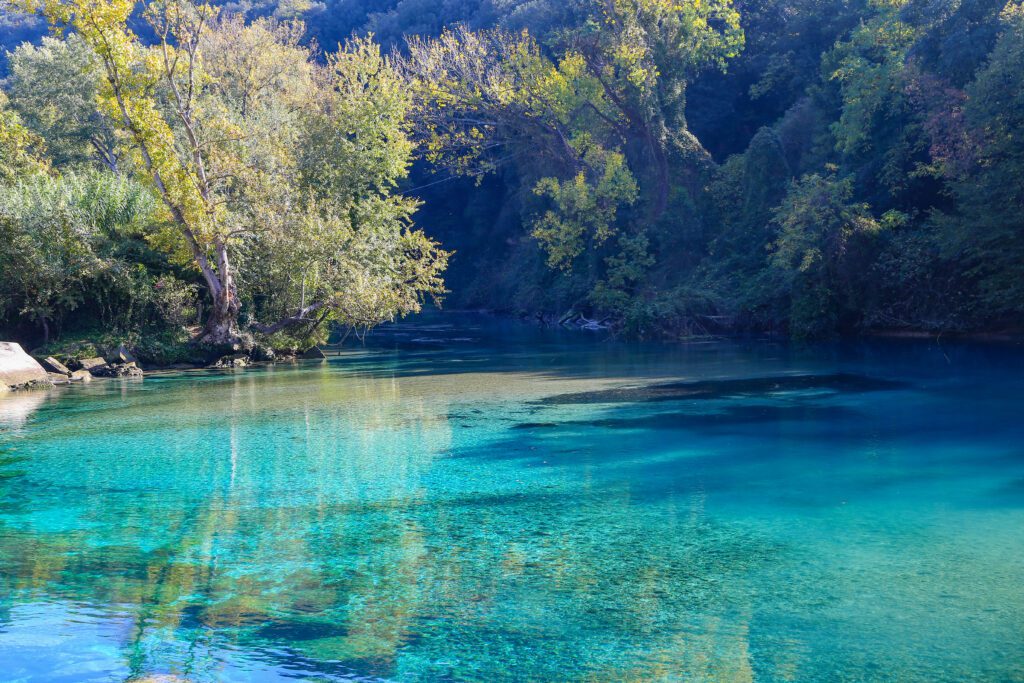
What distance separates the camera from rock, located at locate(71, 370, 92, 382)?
22.3 m

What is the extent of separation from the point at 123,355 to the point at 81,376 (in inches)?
63.1

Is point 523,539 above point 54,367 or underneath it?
underneath

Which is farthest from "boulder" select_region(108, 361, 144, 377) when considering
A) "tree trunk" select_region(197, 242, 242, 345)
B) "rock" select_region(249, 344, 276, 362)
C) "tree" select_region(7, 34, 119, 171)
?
"tree" select_region(7, 34, 119, 171)

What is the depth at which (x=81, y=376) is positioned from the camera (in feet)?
74.3

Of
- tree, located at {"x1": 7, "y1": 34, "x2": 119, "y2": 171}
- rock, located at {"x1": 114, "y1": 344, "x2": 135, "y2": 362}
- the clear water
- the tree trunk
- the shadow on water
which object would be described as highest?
tree, located at {"x1": 7, "y1": 34, "x2": 119, "y2": 171}

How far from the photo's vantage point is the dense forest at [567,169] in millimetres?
23875

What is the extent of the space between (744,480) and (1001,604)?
404 centimetres

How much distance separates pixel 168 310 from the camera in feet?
83.6

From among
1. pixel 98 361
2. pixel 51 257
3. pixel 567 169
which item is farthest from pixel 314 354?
pixel 567 169

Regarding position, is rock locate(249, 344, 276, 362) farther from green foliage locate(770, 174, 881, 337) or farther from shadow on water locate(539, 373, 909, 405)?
green foliage locate(770, 174, 881, 337)

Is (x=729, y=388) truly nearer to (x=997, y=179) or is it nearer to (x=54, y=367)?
(x=997, y=179)

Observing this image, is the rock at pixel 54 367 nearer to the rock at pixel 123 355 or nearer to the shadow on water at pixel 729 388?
the rock at pixel 123 355

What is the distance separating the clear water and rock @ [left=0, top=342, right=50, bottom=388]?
4.93 meters

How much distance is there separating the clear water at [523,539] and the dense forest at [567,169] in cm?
912
